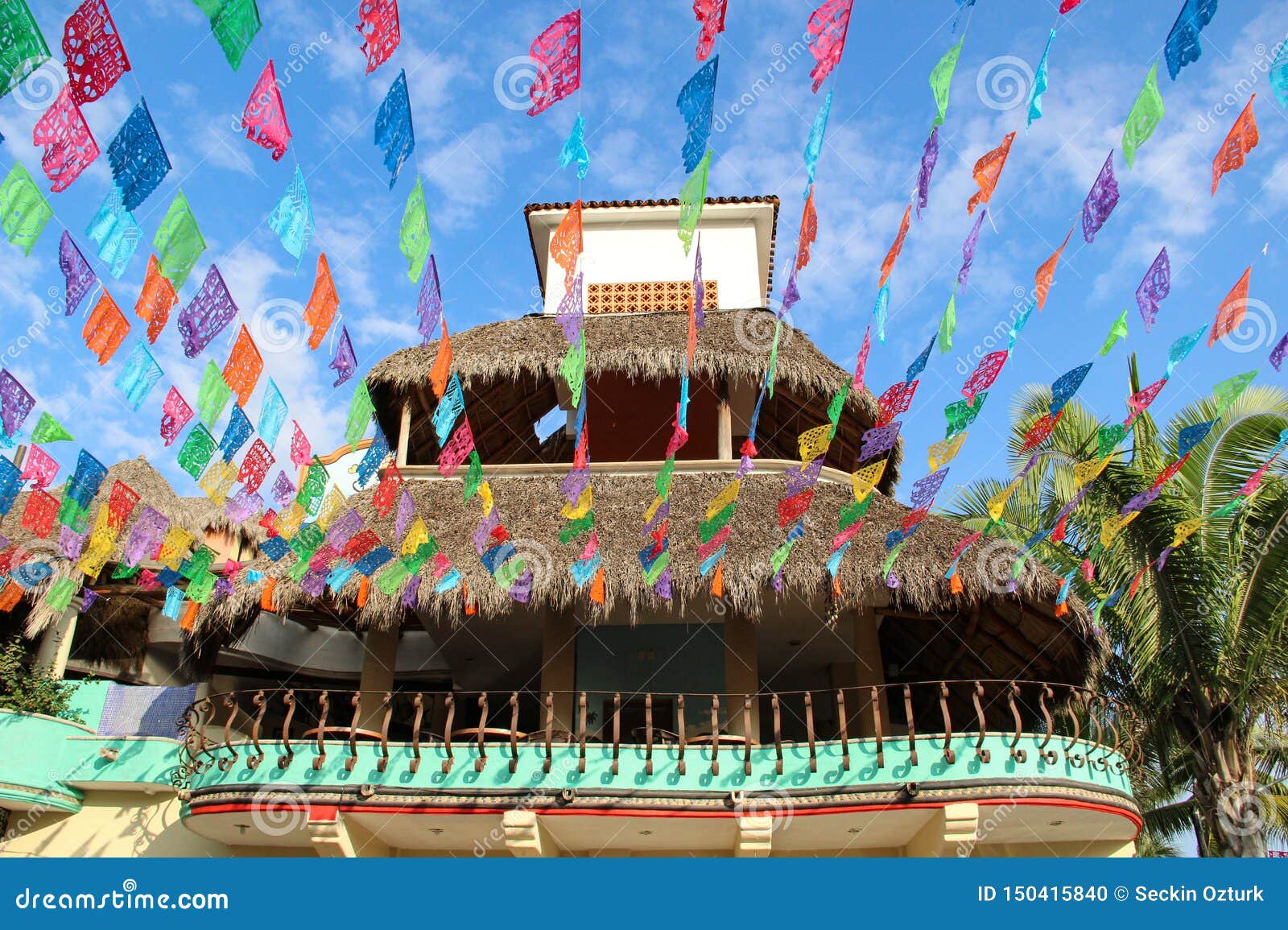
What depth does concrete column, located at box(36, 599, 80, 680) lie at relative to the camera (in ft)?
41.6

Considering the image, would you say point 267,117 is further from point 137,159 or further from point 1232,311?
point 1232,311

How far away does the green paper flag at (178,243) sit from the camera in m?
6.50

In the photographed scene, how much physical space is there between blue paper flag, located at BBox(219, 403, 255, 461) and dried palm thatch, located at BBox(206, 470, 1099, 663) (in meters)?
2.18

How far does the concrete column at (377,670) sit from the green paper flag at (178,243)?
5.71 meters

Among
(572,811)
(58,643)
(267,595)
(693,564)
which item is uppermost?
(58,643)

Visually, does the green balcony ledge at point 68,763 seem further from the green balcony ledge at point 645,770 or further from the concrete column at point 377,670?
the concrete column at point 377,670

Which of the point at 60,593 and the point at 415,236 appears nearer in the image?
the point at 415,236

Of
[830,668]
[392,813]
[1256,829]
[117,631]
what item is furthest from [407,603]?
[1256,829]

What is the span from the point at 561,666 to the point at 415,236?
5.55 m

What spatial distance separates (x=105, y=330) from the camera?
24.2 feet

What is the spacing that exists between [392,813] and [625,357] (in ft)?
18.8

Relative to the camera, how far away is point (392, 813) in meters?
9.42

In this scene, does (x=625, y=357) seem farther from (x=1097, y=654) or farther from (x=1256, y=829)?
(x=1256, y=829)

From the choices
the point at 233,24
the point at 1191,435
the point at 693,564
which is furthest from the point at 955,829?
the point at 233,24
